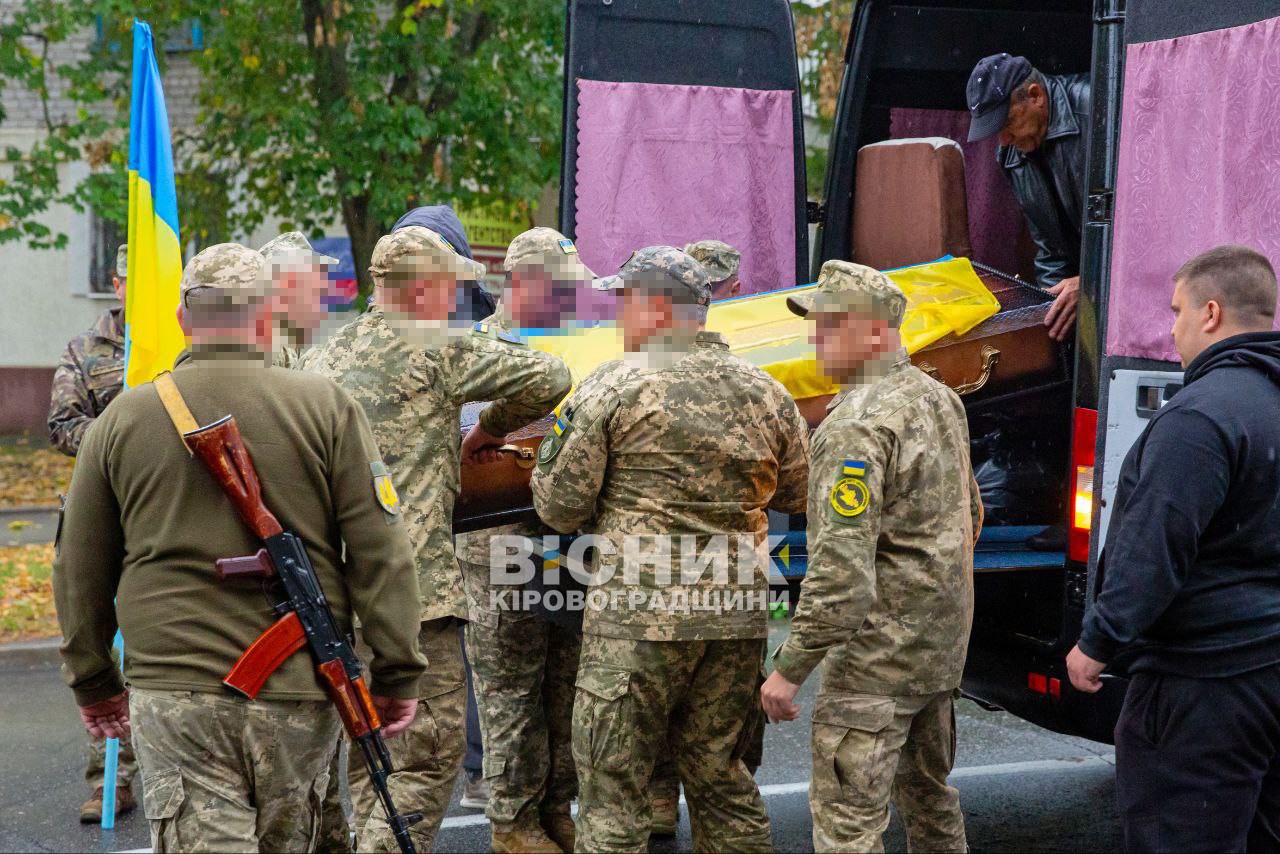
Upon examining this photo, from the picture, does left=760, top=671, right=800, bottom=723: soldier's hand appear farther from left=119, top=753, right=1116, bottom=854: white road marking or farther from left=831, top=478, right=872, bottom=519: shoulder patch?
left=119, top=753, right=1116, bottom=854: white road marking

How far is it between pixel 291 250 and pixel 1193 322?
2196mm

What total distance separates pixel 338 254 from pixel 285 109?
15.4ft

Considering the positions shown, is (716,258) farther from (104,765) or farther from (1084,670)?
(104,765)

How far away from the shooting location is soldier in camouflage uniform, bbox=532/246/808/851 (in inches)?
135

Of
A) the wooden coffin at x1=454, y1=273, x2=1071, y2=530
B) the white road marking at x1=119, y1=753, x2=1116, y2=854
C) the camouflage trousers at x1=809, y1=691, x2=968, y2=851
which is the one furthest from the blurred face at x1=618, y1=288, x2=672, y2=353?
the white road marking at x1=119, y1=753, x2=1116, y2=854

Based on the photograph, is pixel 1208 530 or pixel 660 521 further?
pixel 660 521

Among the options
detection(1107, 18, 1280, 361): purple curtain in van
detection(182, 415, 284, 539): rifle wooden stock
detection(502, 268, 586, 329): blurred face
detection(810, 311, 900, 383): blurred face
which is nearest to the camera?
detection(182, 415, 284, 539): rifle wooden stock

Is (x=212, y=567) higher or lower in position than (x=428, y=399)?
lower

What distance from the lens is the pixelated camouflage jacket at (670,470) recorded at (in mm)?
3424

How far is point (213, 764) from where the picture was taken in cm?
270

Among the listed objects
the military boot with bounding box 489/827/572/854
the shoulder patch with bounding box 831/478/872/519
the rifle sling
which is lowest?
the military boot with bounding box 489/827/572/854

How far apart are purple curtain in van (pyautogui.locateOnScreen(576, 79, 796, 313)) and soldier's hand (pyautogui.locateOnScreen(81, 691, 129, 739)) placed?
8.71ft

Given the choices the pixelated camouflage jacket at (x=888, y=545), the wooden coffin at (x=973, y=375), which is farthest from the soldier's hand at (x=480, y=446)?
the pixelated camouflage jacket at (x=888, y=545)

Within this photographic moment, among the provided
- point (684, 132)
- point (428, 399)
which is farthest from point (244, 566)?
point (684, 132)
